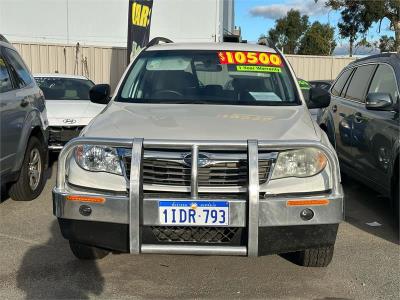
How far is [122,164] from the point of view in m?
3.24

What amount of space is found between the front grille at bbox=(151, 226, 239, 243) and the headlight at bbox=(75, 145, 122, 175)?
1.55 ft

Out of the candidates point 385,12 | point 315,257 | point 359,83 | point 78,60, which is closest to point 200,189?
point 315,257

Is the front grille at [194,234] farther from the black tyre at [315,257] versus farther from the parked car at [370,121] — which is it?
the parked car at [370,121]

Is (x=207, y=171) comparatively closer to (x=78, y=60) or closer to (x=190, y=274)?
(x=190, y=274)

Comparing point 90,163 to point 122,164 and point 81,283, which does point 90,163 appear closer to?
point 122,164

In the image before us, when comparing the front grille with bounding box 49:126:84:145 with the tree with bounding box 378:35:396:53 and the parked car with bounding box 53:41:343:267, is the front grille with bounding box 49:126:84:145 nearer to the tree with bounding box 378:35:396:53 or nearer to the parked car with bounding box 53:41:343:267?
the parked car with bounding box 53:41:343:267

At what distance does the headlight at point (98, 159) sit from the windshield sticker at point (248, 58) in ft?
6.32

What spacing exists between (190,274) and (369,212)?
2699 mm

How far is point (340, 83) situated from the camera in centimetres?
700

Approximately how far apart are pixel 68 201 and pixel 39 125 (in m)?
3.24

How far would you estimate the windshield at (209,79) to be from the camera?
445 cm

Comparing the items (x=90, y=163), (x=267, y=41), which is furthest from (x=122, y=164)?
(x=267, y=41)

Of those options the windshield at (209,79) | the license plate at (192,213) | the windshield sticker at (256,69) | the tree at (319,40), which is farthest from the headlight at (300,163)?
the tree at (319,40)

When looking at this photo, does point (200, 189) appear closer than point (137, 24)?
Yes
